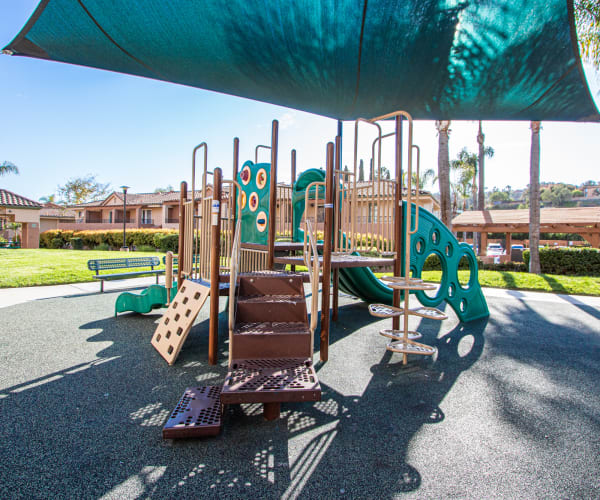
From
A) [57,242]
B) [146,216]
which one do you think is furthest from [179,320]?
[146,216]

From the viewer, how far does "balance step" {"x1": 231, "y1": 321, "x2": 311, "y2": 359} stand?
323cm

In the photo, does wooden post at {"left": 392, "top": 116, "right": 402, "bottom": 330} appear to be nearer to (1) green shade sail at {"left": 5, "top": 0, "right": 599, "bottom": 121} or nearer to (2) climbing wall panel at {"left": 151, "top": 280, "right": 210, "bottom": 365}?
(1) green shade sail at {"left": 5, "top": 0, "right": 599, "bottom": 121}

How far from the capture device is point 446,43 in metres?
3.98

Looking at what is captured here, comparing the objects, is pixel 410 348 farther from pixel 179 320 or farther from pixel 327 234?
pixel 179 320

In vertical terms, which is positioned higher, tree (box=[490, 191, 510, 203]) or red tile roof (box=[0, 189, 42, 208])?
tree (box=[490, 191, 510, 203])

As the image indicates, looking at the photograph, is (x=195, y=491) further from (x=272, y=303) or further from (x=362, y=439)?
(x=272, y=303)

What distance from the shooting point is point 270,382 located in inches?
109

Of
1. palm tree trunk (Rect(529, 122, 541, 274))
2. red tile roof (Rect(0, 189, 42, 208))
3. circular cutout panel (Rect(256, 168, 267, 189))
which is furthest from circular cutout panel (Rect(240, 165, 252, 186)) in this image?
red tile roof (Rect(0, 189, 42, 208))

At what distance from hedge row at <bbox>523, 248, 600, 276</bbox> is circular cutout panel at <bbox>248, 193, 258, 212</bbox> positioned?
14.9 meters

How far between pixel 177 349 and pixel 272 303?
1.42 m

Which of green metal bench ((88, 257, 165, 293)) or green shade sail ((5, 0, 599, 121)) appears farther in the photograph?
green metal bench ((88, 257, 165, 293))

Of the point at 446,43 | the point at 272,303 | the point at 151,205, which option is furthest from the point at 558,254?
the point at 151,205

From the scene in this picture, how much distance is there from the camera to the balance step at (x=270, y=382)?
2.58 meters

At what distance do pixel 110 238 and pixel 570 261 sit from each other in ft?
95.4
